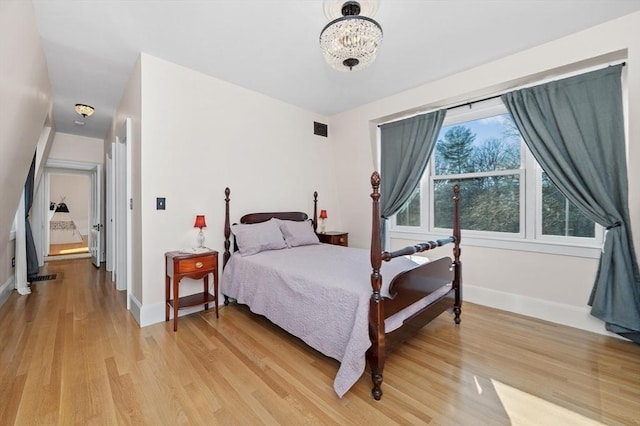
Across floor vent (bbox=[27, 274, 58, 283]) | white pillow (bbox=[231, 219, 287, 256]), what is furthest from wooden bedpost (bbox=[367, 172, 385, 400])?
floor vent (bbox=[27, 274, 58, 283])

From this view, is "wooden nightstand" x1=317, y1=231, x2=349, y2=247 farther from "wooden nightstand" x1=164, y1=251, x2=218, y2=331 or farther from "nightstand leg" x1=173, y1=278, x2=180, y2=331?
"nightstand leg" x1=173, y1=278, x2=180, y2=331

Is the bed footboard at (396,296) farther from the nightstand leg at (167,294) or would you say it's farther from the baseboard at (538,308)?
the nightstand leg at (167,294)

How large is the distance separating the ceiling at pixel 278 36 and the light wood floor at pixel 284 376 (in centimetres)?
266

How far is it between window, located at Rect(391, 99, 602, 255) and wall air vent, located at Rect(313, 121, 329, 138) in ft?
5.67

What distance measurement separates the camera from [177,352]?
2.18m

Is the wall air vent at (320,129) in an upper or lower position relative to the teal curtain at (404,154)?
upper

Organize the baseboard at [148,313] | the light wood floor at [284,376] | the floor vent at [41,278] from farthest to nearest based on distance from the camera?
the floor vent at [41,278] → the baseboard at [148,313] → the light wood floor at [284,376]

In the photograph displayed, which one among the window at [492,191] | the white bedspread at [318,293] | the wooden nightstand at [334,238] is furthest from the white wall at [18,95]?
the window at [492,191]

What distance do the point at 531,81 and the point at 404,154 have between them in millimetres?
1476

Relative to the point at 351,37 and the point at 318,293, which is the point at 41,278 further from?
the point at 351,37

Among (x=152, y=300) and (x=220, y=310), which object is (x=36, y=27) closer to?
(x=152, y=300)

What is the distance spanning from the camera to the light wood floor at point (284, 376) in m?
1.53

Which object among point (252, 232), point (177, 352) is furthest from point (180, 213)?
point (177, 352)

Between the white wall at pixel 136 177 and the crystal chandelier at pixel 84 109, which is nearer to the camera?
the white wall at pixel 136 177
